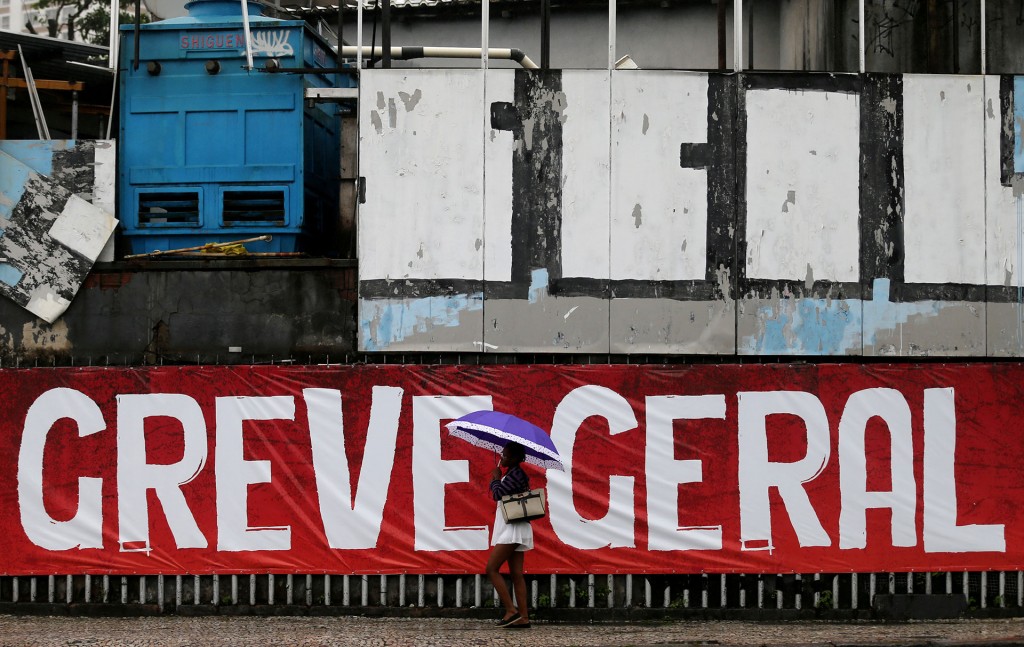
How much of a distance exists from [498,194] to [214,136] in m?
3.22

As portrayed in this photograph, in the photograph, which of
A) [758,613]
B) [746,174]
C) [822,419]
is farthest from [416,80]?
[758,613]

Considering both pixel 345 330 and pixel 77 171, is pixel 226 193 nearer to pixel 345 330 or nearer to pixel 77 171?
pixel 77 171

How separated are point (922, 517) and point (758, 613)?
174cm

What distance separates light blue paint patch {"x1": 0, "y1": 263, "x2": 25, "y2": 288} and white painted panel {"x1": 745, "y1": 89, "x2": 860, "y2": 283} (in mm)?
7010

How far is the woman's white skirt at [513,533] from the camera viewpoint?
9.73 m

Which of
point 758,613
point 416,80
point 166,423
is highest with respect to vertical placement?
point 416,80

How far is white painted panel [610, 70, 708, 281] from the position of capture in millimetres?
11062

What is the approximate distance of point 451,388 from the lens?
10648 mm

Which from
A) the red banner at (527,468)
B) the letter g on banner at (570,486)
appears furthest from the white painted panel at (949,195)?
the letter g on banner at (570,486)

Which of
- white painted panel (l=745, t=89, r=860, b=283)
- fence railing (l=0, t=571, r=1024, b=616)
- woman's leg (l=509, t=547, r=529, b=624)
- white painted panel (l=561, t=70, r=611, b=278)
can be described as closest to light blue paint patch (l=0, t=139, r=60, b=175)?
fence railing (l=0, t=571, r=1024, b=616)

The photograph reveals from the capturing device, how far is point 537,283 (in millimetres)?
11039

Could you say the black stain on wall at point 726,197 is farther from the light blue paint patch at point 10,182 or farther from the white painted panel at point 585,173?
the light blue paint patch at point 10,182

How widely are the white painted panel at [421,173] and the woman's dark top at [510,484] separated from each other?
6.98ft

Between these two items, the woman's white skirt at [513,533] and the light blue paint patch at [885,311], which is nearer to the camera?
the woman's white skirt at [513,533]
